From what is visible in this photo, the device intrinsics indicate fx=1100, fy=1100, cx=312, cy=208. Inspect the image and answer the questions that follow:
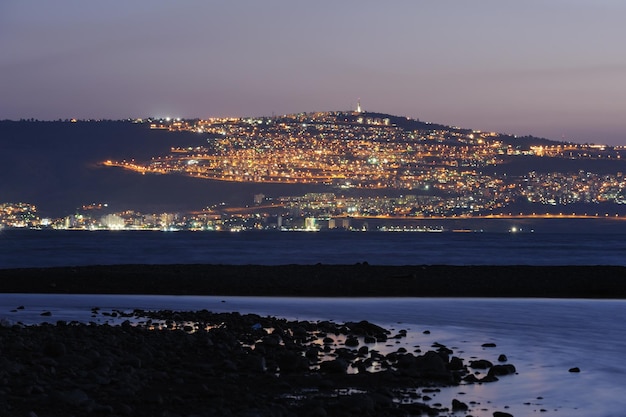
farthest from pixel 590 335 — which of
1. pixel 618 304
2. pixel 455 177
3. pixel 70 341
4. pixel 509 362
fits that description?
pixel 455 177

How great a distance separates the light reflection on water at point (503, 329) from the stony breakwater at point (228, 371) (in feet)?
1.31

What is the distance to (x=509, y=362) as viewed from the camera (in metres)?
16.7

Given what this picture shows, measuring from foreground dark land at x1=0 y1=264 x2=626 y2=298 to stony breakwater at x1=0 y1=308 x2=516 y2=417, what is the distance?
36.7 feet

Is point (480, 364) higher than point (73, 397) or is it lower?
lower

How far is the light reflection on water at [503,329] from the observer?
13.7m

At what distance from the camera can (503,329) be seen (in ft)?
70.6

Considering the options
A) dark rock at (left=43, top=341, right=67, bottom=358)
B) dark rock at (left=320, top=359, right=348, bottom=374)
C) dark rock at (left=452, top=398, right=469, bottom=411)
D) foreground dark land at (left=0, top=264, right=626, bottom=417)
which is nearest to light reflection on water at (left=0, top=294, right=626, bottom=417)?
dark rock at (left=452, top=398, right=469, bottom=411)

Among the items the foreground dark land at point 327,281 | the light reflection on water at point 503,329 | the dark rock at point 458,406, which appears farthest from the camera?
the foreground dark land at point 327,281

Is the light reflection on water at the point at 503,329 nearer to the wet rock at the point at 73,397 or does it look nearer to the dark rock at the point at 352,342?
the dark rock at the point at 352,342

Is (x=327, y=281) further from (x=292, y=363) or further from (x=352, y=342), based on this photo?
(x=292, y=363)

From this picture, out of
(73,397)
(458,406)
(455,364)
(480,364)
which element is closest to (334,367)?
(455,364)

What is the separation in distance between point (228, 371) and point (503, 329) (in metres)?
8.60

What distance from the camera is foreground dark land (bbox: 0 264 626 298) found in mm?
30766

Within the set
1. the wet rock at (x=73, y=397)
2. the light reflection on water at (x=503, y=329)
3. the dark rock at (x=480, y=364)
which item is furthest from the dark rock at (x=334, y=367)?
the wet rock at (x=73, y=397)
